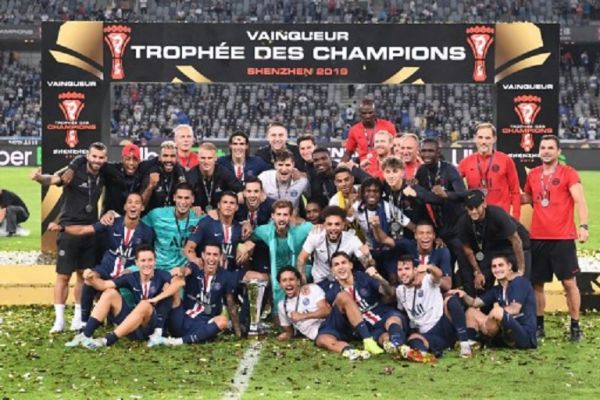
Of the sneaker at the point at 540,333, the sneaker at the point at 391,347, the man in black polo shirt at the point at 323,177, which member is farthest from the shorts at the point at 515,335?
the man in black polo shirt at the point at 323,177

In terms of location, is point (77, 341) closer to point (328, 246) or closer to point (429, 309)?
point (328, 246)

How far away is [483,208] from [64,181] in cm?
393

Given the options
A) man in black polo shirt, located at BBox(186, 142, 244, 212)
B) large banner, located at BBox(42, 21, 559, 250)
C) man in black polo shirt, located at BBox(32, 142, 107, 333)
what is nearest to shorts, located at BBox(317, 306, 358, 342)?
man in black polo shirt, located at BBox(186, 142, 244, 212)

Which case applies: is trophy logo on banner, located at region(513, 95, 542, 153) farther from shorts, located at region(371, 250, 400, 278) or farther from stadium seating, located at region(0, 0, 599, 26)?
stadium seating, located at region(0, 0, 599, 26)

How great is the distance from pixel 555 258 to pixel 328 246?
203cm

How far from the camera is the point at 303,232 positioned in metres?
11.5

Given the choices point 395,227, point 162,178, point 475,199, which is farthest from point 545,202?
point 162,178

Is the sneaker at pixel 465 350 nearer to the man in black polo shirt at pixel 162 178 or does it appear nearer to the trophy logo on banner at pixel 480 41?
the man in black polo shirt at pixel 162 178

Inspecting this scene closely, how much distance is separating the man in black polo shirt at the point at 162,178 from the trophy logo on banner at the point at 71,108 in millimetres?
4810

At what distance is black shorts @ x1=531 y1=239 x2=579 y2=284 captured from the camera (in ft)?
36.5

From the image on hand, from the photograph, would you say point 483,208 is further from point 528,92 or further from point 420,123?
point 420,123

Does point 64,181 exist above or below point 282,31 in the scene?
below

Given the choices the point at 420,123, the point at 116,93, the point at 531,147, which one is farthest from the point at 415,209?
the point at 116,93

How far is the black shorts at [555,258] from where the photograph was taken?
11.1 meters
